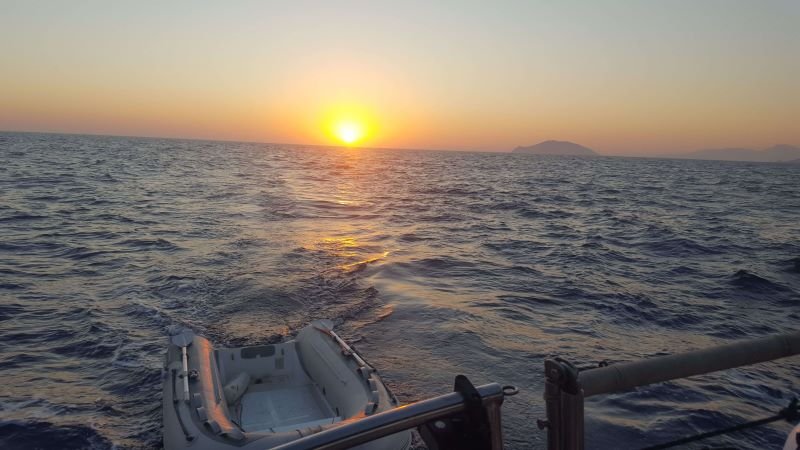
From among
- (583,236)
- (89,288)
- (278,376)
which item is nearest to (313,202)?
(583,236)

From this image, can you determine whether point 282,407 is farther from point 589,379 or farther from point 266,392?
point 589,379

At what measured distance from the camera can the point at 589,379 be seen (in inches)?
77.6

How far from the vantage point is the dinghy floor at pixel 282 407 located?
7070 millimetres

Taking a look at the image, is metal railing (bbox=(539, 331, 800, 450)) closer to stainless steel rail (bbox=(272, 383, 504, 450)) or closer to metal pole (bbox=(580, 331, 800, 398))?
metal pole (bbox=(580, 331, 800, 398))

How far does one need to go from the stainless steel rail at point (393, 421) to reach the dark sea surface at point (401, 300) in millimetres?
5854

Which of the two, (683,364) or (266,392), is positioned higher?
(683,364)

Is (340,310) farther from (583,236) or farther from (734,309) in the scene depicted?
(583,236)

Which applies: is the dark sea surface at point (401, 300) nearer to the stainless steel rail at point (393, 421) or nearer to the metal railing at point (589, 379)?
the metal railing at point (589, 379)

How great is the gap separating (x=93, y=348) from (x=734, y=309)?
14426 mm

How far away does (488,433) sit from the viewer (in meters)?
1.89

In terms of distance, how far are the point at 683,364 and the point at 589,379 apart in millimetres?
457

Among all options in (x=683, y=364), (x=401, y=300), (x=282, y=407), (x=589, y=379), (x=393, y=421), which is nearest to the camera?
(x=393, y=421)

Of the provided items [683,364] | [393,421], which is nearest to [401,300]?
[683,364]

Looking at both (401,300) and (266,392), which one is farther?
(401,300)
